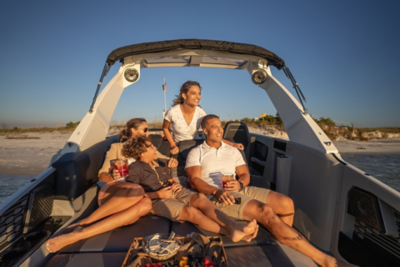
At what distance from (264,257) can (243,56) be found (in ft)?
9.20

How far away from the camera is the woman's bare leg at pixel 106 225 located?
167 centimetres

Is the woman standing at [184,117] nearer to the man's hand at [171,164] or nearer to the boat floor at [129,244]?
the man's hand at [171,164]

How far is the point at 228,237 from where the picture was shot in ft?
5.96

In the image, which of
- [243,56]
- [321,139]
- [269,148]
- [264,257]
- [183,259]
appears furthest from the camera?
[269,148]

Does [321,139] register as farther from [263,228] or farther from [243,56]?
[243,56]

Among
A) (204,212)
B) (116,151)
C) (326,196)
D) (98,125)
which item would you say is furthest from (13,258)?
(326,196)

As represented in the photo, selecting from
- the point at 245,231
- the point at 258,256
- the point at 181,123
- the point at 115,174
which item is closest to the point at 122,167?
the point at 115,174

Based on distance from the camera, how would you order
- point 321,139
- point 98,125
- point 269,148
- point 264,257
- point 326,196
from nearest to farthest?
point 264,257 < point 326,196 < point 321,139 < point 98,125 < point 269,148

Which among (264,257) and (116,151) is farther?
(116,151)

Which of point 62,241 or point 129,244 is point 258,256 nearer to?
point 129,244

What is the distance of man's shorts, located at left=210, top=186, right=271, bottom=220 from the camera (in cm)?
204

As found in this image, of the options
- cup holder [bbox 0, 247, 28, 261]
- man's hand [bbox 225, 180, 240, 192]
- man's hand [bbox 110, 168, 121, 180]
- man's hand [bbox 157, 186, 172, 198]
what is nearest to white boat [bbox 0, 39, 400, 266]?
cup holder [bbox 0, 247, 28, 261]

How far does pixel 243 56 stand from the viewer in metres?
3.45

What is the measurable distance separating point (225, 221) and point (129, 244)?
78cm
